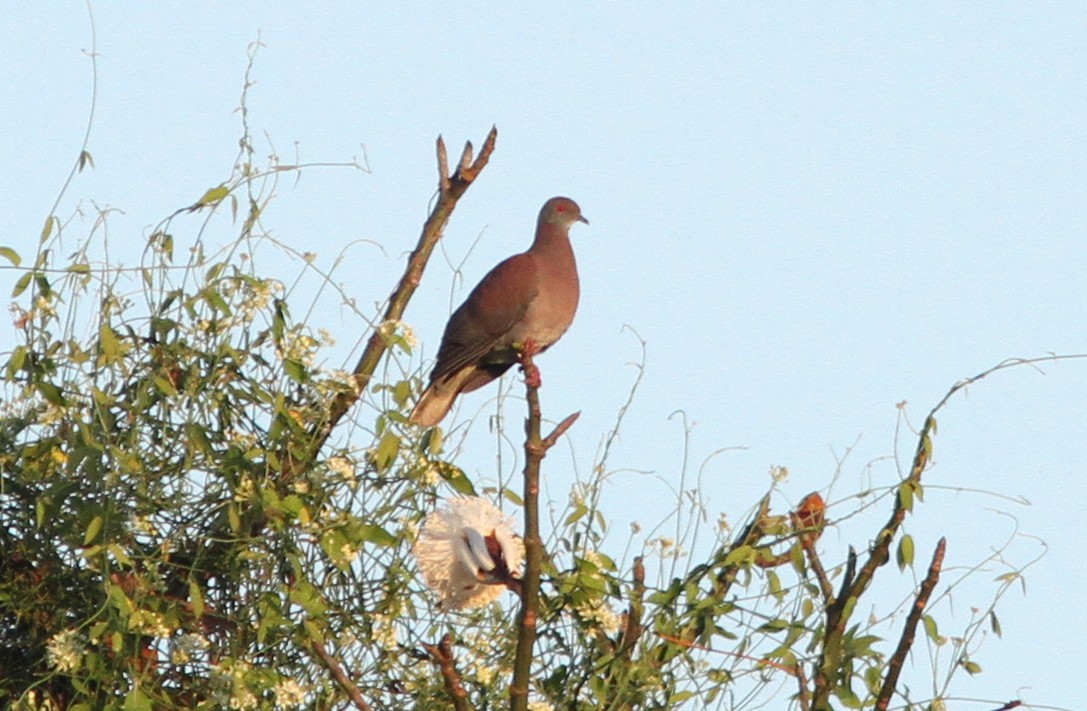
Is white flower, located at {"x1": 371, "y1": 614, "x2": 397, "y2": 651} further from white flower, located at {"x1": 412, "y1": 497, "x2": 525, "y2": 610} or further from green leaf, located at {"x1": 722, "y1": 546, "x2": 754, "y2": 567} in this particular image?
green leaf, located at {"x1": 722, "y1": 546, "x2": 754, "y2": 567}

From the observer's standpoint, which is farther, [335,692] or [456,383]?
[456,383]

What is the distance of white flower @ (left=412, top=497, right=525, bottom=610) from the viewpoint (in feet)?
8.07

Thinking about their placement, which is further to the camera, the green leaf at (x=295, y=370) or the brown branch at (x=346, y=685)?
the green leaf at (x=295, y=370)

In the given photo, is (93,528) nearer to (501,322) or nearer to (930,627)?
(930,627)

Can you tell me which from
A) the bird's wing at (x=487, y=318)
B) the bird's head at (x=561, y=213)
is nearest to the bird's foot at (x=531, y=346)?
the bird's wing at (x=487, y=318)

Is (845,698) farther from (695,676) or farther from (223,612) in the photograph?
(223,612)

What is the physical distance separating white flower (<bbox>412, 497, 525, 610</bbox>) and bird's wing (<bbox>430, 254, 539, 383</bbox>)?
296 centimetres

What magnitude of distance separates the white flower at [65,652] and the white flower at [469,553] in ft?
1.77

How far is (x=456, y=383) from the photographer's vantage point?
576cm

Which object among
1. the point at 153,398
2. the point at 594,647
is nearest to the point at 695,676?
the point at 594,647

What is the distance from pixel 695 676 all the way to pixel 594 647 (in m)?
0.17

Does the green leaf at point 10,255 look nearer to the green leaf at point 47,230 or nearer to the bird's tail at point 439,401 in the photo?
the green leaf at point 47,230

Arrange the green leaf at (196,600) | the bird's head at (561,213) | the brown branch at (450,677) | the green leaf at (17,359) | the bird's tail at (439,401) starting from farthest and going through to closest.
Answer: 1. the bird's head at (561,213)
2. the bird's tail at (439,401)
3. the green leaf at (17,359)
4. the green leaf at (196,600)
5. the brown branch at (450,677)

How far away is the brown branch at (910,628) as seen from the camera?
2.19 meters
